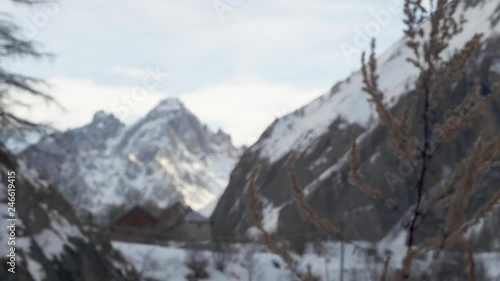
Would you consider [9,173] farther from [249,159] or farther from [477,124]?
[249,159]

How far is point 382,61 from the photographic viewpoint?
105062mm

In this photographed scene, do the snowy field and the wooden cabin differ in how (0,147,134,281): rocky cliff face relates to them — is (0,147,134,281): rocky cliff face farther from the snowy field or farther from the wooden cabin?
the wooden cabin

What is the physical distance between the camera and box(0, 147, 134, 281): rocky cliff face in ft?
51.6

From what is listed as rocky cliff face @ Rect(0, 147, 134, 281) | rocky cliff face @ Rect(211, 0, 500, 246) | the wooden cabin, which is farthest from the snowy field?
the wooden cabin

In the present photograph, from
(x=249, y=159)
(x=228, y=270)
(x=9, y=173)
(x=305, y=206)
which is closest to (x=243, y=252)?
(x=228, y=270)

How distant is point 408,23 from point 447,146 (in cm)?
7885

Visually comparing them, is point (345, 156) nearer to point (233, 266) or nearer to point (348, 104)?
point (348, 104)

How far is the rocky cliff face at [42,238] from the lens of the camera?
619 inches

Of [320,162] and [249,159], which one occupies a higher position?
[249,159]

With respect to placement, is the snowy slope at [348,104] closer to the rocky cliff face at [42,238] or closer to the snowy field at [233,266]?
the snowy field at [233,266]

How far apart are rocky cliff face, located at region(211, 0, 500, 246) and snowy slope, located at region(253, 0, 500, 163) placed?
145 mm

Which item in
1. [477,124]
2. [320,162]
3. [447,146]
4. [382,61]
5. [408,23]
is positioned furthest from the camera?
[382,61]

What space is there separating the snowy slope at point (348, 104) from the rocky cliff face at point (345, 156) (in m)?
0.14

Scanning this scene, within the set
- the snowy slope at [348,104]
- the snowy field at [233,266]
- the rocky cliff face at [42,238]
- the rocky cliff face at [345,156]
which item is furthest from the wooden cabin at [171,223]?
the rocky cliff face at [42,238]
